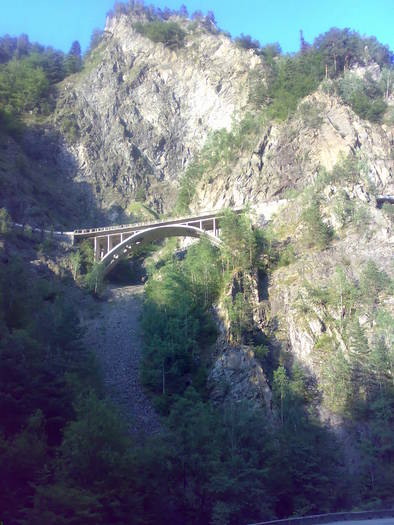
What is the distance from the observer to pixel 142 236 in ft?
152

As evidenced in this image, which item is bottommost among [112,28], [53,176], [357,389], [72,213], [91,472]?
[91,472]

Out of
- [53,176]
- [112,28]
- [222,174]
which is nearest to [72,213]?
[53,176]

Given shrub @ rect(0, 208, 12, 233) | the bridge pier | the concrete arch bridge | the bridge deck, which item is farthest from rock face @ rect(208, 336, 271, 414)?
shrub @ rect(0, 208, 12, 233)

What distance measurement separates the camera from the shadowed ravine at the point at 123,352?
2834cm

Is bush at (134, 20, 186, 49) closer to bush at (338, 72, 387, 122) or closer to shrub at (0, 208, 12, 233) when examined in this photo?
bush at (338, 72, 387, 122)

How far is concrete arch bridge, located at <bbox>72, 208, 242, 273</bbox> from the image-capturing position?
44812mm

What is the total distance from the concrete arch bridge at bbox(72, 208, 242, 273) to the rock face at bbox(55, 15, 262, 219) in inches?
464

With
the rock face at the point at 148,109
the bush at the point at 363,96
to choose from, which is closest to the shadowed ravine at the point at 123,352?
the rock face at the point at 148,109

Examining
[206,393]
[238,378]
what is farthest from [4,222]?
[238,378]

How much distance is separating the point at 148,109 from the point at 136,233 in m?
25.4

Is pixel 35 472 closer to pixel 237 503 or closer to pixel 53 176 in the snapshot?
pixel 237 503

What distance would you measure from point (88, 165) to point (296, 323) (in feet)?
116

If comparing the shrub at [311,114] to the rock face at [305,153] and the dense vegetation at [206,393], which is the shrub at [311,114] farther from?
the dense vegetation at [206,393]

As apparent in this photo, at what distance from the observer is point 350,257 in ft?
115
